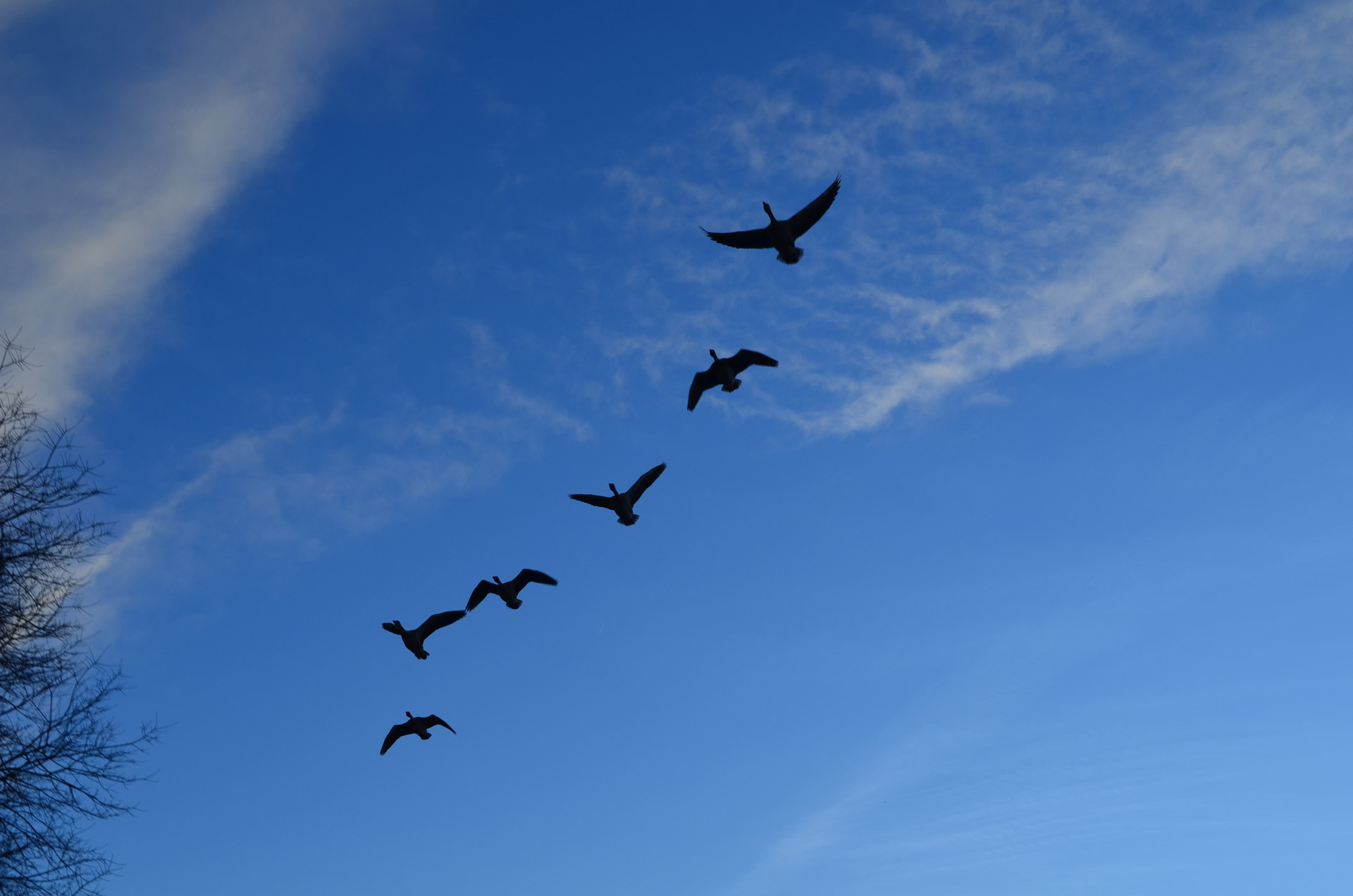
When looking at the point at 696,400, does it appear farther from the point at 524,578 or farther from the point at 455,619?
the point at 455,619

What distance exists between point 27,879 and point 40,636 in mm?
2854

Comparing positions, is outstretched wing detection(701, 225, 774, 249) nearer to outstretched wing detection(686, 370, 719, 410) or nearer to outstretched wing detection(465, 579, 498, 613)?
outstretched wing detection(686, 370, 719, 410)

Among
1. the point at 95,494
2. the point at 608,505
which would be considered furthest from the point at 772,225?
the point at 95,494

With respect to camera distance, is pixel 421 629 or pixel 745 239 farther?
pixel 421 629

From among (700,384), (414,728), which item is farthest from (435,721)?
(700,384)

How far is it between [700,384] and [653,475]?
1.99m

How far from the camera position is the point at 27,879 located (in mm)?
11250

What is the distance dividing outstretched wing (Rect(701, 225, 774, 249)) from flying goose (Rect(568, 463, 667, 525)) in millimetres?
3987

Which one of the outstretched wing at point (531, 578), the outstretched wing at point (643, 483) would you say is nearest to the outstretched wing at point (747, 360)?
the outstretched wing at point (643, 483)

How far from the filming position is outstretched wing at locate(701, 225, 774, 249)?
15227mm

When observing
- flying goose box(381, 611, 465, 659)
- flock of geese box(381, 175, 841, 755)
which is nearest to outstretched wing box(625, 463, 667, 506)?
flock of geese box(381, 175, 841, 755)

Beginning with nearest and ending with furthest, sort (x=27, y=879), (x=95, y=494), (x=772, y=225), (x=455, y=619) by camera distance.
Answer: (x=27, y=879), (x=95, y=494), (x=772, y=225), (x=455, y=619)

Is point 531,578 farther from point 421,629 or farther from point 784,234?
point 784,234

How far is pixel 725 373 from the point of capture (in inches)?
626
